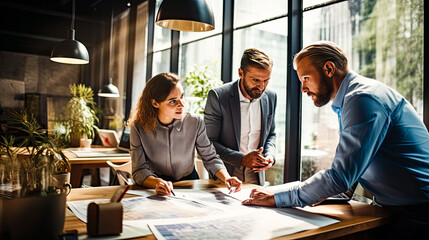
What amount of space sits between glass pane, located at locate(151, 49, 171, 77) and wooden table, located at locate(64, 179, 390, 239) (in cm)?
562

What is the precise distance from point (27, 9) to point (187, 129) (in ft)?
23.9

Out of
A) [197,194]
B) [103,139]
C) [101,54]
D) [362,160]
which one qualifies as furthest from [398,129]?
[101,54]

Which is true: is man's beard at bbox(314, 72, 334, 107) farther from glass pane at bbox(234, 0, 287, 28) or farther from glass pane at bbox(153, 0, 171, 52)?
glass pane at bbox(153, 0, 171, 52)

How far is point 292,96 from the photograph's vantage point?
13.3 feet

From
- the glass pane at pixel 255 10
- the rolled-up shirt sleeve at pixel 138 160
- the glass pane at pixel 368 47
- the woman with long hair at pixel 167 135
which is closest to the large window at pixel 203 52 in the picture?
the glass pane at pixel 255 10

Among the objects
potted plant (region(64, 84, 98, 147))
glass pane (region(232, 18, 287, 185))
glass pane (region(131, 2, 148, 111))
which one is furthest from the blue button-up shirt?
glass pane (region(131, 2, 148, 111))

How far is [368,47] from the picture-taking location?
3.43 metres

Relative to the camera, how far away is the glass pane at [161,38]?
7.11 metres

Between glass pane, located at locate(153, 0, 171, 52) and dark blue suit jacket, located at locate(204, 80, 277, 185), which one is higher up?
glass pane, located at locate(153, 0, 171, 52)

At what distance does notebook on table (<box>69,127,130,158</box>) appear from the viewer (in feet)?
14.0

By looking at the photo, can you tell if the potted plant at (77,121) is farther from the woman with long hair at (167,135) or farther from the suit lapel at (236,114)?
the suit lapel at (236,114)

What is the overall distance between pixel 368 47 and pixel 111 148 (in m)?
3.91

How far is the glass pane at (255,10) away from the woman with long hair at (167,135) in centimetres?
265

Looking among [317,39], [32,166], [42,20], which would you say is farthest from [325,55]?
[42,20]
